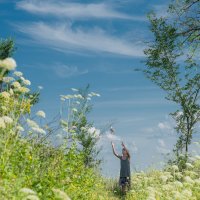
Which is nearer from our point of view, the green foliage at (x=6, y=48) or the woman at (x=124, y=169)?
the woman at (x=124, y=169)

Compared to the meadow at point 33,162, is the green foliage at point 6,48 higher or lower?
higher

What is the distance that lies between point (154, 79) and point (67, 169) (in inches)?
589

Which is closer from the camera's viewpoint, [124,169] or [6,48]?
[124,169]

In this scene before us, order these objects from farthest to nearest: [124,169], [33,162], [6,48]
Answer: [6,48], [124,169], [33,162]

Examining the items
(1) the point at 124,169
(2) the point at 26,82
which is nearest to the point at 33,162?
(2) the point at 26,82

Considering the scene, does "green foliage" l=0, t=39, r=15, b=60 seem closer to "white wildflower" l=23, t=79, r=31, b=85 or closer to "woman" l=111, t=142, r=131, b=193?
"woman" l=111, t=142, r=131, b=193

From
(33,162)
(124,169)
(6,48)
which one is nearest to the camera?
(33,162)

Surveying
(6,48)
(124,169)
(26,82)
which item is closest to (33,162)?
(26,82)

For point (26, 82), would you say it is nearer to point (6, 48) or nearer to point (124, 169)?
point (124, 169)

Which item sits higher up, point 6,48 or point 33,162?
point 6,48

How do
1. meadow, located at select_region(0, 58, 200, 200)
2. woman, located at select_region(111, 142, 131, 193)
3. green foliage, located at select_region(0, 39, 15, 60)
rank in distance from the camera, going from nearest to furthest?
1. meadow, located at select_region(0, 58, 200, 200)
2. woman, located at select_region(111, 142, 131, 193)
3. green foliage, located at select_region(0, 39, 15, 60)

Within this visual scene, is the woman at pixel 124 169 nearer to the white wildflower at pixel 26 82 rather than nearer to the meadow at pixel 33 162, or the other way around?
the meadow at pixel 33 162

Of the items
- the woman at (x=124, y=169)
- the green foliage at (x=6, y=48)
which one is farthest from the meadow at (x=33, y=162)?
the green foliage at (x=6, y=48)

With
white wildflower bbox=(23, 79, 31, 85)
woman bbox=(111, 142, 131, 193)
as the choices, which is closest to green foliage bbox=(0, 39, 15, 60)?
woman bbox=(111, 142, 131, 193)
